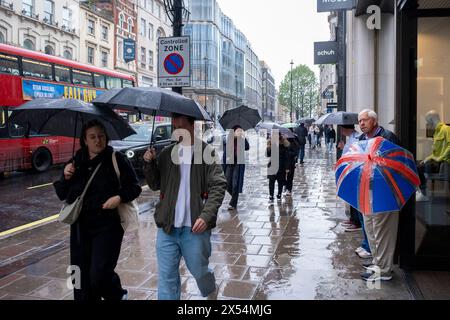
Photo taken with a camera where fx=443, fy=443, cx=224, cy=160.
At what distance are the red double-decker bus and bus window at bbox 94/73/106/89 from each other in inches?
11.6

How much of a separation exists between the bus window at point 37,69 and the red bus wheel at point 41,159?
263cm

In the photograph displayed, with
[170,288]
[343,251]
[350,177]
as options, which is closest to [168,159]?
[170,288]

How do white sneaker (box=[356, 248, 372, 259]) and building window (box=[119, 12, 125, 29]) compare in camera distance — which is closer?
white sneaker (box=[356, 248, 372, 259])

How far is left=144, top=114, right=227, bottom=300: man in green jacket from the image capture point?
11.2 ft

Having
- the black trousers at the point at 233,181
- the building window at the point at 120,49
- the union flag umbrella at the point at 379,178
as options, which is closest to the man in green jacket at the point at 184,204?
the union flag umbrella at the point at 379,178

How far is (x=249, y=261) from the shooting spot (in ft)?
17.8

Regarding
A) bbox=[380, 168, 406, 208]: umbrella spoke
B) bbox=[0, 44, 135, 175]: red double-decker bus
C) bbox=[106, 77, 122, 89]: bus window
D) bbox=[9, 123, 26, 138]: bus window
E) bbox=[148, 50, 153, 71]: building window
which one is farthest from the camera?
bbox=[148, 50, 153, 71]: building window

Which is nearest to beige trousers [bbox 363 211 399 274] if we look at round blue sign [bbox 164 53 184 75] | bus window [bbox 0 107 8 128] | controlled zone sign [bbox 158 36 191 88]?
controlled zone sign [bbox 158 36 191 88]

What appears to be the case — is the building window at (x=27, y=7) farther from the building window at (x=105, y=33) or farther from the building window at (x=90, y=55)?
the building window at (x=105, y=33)

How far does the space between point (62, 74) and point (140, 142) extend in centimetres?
528

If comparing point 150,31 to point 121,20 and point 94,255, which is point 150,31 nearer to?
point 121,20

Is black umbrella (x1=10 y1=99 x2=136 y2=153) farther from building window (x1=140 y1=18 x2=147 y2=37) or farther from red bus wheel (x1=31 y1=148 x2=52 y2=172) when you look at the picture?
building window (x1=140 y1=18 x2=147 y2=37)

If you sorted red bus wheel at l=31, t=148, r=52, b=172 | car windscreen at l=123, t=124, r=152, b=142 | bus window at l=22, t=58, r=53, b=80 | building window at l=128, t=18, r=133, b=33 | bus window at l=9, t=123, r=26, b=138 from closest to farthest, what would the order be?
car windscreen at l=123, t=124, r=152, b=142, bus window at l=9, t=123, r=26, b=138, bus window at l=22, t=58, r=53, b=80, red bus wheel at l=31, t=148, r=52, b=172, building window at l=128, t=18, r=133, b=33

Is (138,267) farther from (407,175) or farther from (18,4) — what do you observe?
(18,4)
